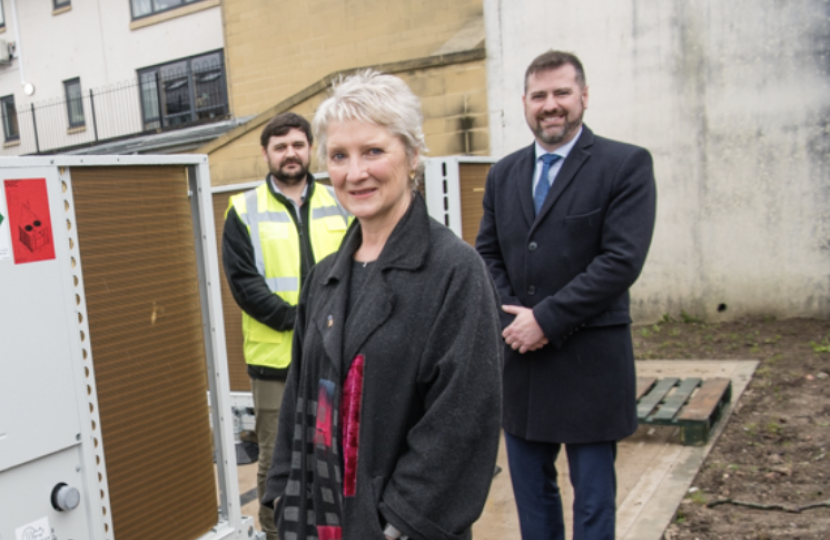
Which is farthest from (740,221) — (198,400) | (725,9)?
(198,400)

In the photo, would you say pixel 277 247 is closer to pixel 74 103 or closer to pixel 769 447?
pixel 769 447

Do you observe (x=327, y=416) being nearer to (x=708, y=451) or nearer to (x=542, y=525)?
(x=542, y=525)

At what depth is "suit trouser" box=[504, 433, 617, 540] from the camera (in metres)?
2.38

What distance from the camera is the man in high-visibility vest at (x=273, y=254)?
3070 mm

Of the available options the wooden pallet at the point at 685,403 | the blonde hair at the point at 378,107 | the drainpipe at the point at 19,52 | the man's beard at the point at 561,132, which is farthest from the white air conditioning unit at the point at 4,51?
the blonde hair at the point at 378,107

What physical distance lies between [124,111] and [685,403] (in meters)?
17.0

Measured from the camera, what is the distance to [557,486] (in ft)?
8.38

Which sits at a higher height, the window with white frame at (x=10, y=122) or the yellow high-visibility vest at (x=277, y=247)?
the window with white frame at (x=10, y=122)

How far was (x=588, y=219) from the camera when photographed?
240cm

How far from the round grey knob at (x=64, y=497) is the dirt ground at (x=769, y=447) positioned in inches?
96.5

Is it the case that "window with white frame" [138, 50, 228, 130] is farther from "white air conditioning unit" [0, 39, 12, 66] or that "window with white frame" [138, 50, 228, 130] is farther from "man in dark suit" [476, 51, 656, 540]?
"man in dark suit" [476, 51, 656, 540]

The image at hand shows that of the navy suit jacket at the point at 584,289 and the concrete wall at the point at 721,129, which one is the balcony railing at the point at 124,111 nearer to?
the concrete wall at the point at 721,129

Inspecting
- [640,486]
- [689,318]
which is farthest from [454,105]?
[640,486]

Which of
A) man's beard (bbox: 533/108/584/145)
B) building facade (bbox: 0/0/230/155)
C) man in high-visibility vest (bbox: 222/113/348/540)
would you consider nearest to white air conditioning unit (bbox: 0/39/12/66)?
building facade (bbox: 0/0/230/155)
